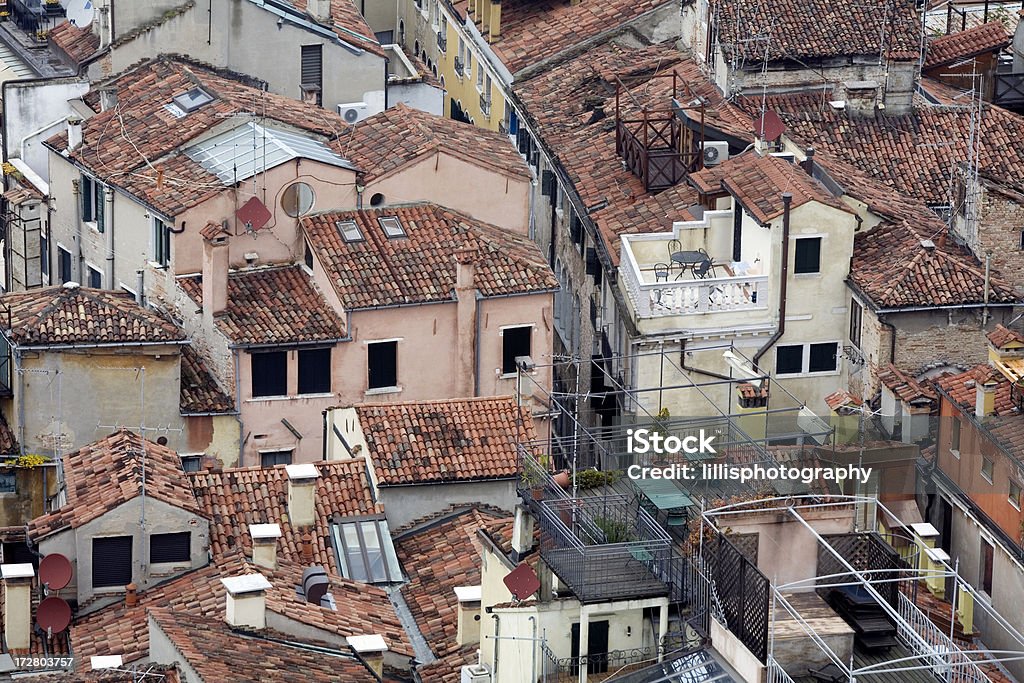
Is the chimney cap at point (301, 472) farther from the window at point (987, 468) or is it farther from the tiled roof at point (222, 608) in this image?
the window at point (987, 468)

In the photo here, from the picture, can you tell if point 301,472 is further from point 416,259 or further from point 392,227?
point 392,227

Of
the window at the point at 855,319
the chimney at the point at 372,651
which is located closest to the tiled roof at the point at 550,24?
the window at the point at 855,319

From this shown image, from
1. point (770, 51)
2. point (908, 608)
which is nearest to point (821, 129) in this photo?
point (770, 51)

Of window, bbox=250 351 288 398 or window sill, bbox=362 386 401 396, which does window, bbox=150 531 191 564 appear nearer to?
window, bbox=250 351 288 398

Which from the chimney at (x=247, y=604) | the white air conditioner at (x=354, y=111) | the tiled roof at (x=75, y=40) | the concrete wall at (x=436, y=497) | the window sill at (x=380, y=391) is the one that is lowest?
the chimney at (x=247, y=604)

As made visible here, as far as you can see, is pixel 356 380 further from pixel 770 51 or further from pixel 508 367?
pixel 770 51

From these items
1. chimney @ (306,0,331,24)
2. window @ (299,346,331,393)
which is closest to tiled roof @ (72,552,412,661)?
window @ (299,346,331,393)
